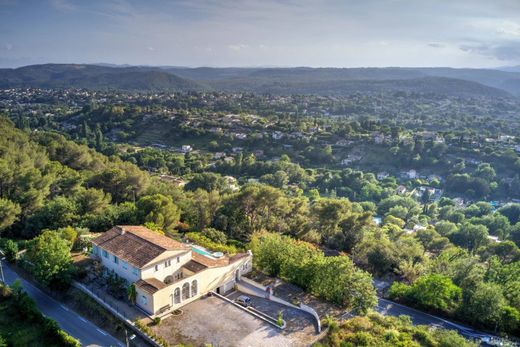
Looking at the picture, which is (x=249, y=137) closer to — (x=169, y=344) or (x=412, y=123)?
Answer: (x=412, y=123)

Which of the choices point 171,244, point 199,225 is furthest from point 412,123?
point 171,244

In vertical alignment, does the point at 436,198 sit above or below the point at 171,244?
below

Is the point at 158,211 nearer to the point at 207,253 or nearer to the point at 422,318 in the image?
Answer: the point at 207,253

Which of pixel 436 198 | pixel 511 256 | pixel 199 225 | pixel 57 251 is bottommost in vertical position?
pixel 436 198

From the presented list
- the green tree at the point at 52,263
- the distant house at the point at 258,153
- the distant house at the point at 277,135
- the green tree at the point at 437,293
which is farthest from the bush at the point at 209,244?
the distant house at the point at 277,135

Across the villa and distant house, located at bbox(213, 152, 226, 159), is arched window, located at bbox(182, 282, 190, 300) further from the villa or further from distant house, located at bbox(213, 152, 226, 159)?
distant house, located at bbox(213, 152, 226, 159)

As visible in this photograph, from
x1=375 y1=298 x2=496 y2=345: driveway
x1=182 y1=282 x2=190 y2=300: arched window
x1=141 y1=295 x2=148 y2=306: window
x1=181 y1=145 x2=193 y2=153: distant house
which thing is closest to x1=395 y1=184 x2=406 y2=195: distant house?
x1=181 y1=145 x2=193 y2=153: distant house
